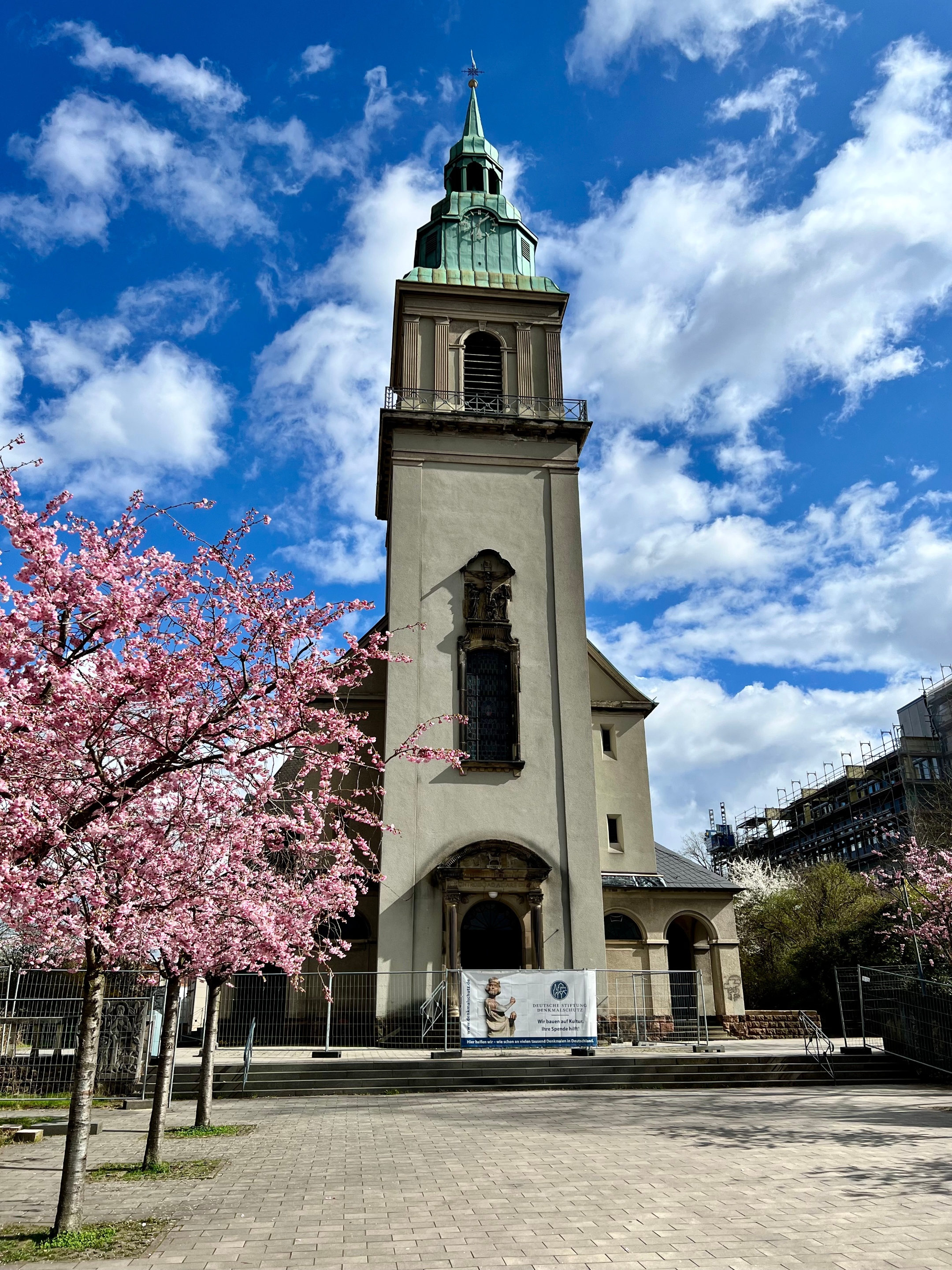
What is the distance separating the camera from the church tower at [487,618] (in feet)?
86.2

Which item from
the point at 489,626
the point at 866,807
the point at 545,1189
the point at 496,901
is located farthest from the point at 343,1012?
the point at 866,807

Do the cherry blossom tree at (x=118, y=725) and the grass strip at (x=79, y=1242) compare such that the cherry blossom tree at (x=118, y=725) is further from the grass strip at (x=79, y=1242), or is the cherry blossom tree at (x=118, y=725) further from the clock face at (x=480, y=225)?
the clock face at (x=480, y=225)

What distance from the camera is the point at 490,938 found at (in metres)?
26.4

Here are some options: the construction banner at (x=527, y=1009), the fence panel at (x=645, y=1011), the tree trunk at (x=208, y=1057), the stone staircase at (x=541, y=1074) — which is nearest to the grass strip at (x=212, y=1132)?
the tree trunk at (x=208, y=1057)

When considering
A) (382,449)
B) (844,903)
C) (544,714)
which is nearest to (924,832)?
(844,903)

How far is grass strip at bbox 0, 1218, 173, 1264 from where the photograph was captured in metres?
7.75

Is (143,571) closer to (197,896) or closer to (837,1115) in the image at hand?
(197,896)

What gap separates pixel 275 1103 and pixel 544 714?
1380 cm

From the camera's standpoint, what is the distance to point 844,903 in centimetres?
5266

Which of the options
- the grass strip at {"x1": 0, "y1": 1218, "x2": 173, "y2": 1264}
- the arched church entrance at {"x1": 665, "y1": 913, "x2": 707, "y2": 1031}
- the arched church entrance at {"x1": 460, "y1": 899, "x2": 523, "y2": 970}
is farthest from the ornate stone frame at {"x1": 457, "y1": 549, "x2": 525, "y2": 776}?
the grass strip at {"x1": 0, "y1": 1218, "x2": 173, "y2": 1264}

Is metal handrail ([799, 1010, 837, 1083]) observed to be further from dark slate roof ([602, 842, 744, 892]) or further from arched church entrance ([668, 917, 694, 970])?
arched church entrance ([668, 917, 694, 970])

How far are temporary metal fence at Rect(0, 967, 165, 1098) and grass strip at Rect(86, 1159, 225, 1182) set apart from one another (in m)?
5.11

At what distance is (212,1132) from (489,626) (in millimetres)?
17324

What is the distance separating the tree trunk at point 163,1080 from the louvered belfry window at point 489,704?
15.5 m
